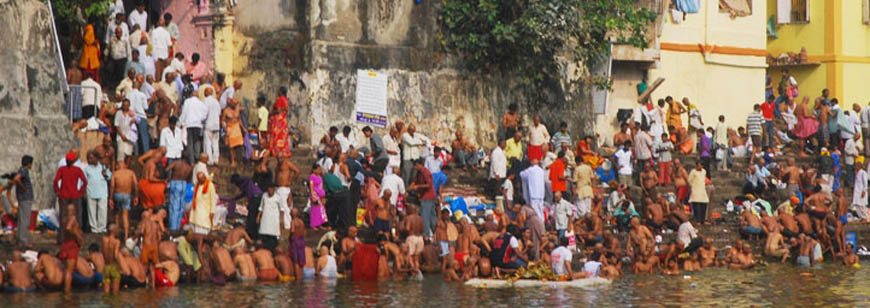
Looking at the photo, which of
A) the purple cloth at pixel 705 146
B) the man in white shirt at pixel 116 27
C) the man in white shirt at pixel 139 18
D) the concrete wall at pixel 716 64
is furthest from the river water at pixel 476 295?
the concrete wall at pixel 716 64

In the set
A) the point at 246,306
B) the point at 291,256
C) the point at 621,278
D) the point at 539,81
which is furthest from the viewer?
the point at 539,81

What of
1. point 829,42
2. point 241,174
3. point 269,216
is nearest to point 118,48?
point 241,174

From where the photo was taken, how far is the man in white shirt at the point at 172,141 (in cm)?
2798

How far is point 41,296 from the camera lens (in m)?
23.9

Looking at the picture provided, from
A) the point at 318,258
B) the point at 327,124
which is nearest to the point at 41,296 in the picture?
the point at 318,258

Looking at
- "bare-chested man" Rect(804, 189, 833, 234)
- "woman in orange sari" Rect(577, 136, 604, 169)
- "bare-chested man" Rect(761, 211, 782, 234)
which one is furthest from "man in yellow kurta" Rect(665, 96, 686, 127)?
"bare-chested man" Rect(761, 211, 782, 234)

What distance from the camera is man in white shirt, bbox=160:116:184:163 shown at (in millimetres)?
27984

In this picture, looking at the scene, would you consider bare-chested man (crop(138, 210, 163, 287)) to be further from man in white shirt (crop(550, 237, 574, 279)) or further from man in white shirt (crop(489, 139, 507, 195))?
man in white shirt (crop(489, 139, 507, 195))

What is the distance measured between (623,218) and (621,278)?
320 cm

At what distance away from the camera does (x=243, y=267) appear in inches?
1042

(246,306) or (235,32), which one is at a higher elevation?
(235,32)

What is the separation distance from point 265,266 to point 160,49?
5573mm

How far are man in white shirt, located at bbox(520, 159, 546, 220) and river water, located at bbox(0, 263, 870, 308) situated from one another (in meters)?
2.29

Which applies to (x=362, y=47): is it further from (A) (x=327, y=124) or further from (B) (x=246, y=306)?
(B) (x=246, y=306)
